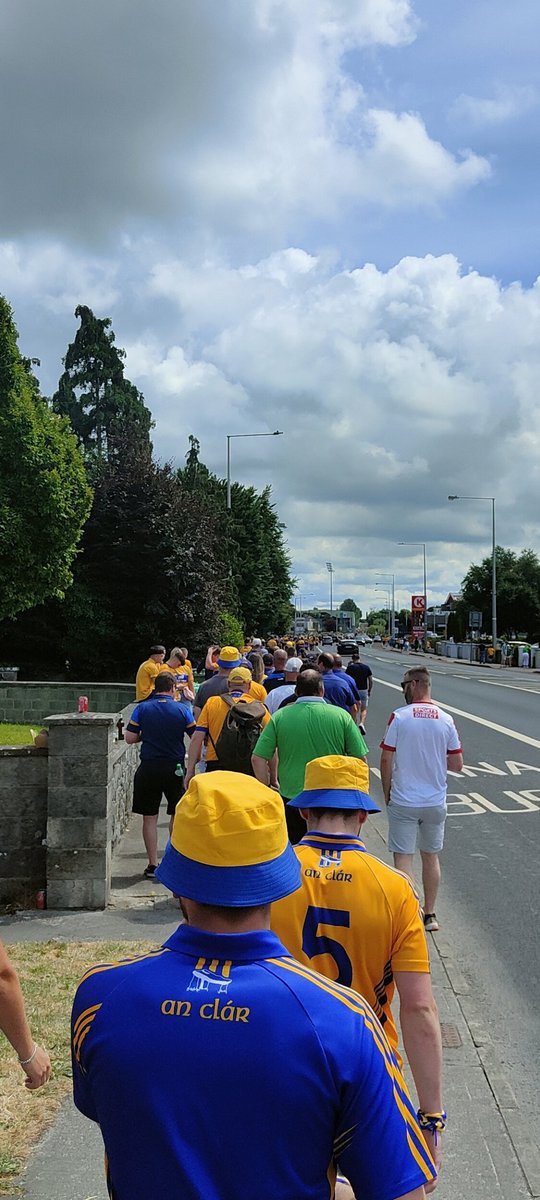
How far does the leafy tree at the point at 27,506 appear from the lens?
25.7m

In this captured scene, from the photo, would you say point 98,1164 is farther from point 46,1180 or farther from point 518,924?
point 518,924

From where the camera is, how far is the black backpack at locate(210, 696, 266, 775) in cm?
733

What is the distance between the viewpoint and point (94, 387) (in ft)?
194

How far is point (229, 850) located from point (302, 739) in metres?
4.24

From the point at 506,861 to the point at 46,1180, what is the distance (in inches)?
249

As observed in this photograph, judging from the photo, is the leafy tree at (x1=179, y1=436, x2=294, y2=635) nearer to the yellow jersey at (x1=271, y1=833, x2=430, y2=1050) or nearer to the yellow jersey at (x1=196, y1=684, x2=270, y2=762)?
the yellow jersey at (x1=196, y1=684, x2=270, y2=762)

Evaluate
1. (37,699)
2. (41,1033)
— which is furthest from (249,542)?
(41,1033)

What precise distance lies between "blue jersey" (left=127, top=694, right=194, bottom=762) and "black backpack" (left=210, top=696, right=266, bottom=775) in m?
0.95

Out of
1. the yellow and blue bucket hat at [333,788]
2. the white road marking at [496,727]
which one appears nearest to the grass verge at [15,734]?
the white road marking at [496,727]

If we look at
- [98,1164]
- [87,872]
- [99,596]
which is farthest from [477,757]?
[99,596]

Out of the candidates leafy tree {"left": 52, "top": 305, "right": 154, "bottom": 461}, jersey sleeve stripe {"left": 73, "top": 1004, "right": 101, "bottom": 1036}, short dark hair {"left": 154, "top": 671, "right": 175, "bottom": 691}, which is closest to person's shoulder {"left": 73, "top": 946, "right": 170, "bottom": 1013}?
jersey sleeve stripe {"left": 73, "top": 1004, "right": 101, "bottom": 1036}

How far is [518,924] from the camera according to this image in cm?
714

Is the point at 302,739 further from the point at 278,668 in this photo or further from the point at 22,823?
the point at 278,668

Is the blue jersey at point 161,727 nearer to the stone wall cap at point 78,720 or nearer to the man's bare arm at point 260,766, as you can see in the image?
the stone wall cap at point 78,720
